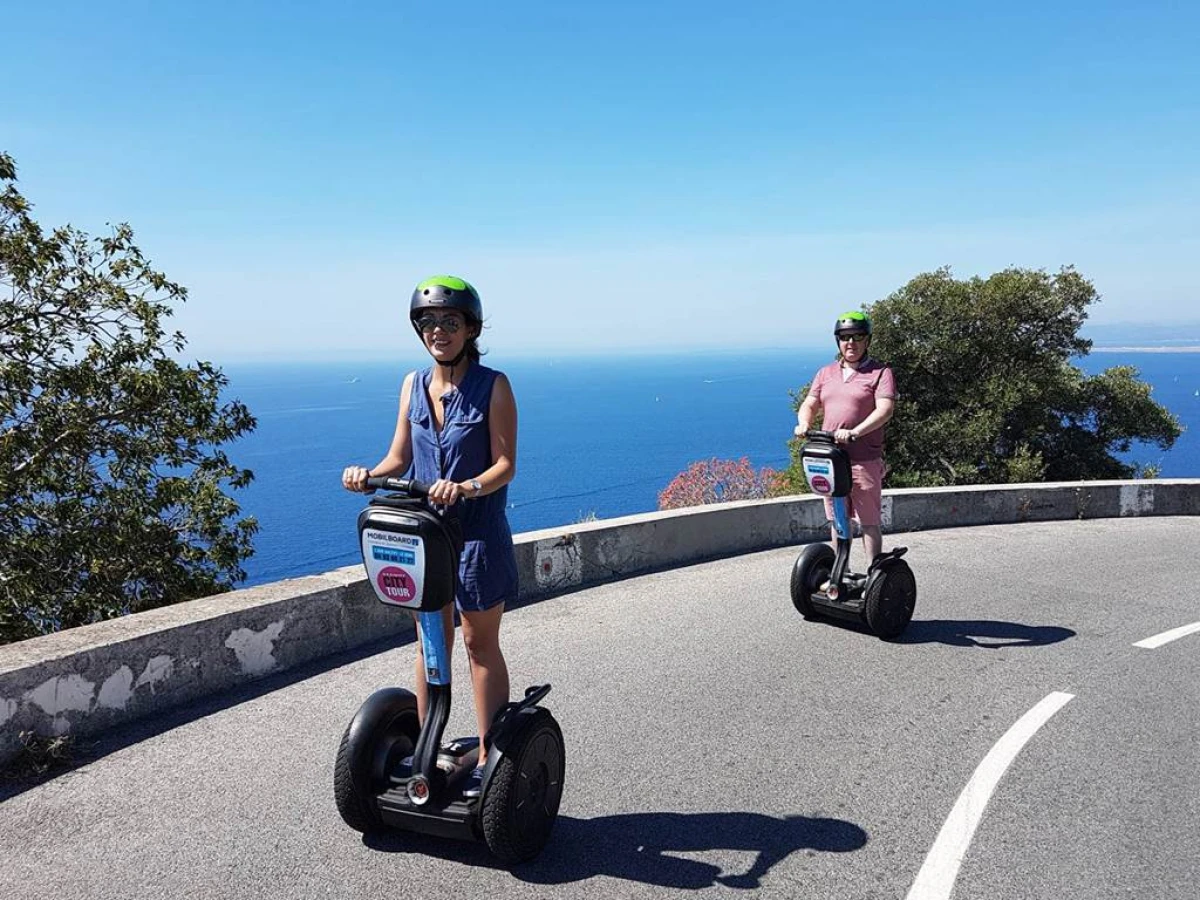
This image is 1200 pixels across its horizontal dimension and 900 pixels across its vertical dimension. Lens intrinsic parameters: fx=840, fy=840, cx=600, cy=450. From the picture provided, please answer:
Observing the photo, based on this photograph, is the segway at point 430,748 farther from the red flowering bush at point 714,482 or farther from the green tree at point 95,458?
Answer: the red flowering bush at point 714,482

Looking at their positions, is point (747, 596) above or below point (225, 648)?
below

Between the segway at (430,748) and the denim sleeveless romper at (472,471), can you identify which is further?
the denim sleeveless romper at (472,471)

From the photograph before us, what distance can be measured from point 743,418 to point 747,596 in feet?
603

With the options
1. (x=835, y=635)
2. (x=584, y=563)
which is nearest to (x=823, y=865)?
(x=835, y=635)

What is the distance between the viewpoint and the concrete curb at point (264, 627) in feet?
13.3

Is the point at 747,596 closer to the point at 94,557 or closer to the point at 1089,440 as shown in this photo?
the point at 94,557

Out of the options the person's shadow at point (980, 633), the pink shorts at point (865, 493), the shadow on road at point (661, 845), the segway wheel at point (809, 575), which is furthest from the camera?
the segway wheel at point (809, 575)

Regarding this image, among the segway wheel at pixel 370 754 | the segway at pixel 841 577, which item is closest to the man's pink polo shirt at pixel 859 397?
the segway at pixel 841 577

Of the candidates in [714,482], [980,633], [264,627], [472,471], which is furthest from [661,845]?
[714,482]

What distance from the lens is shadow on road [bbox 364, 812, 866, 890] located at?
9.99ft

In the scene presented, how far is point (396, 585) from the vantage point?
2961mm

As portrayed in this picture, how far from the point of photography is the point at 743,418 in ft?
616

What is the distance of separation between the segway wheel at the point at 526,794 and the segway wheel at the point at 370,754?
1.60ft

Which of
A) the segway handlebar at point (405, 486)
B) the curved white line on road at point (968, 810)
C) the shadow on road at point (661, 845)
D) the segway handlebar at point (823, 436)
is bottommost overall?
the curved white line on road at point (968, 810)
